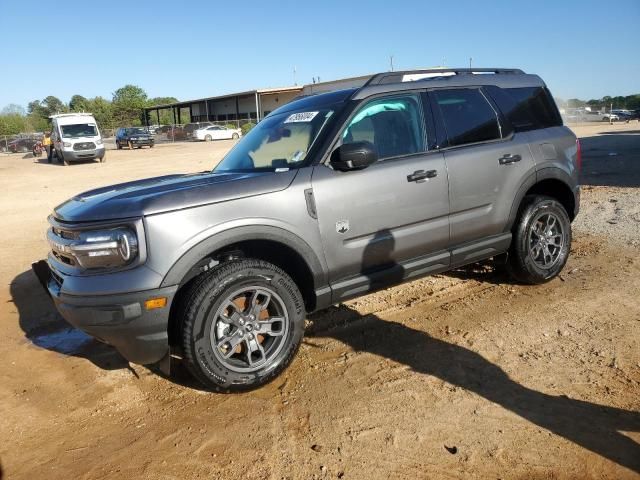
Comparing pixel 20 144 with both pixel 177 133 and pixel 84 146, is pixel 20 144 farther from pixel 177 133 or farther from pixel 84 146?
pixel 84 146

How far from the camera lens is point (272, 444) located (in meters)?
2.81

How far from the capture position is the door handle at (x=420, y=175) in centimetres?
393

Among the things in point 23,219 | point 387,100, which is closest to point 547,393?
point 387,100

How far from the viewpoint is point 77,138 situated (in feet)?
85.1

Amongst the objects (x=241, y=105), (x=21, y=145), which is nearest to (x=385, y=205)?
(x=21, y=145)

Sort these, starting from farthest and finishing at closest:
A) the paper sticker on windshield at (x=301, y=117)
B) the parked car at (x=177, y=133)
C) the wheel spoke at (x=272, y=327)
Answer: the parked car at (x=177, y=133) → the paper sticker on windshield at (x=301, y=117) → the wheel spoke at (x=272, y=327)

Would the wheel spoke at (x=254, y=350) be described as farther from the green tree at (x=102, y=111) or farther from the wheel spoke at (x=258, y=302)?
the green tree at (x=102, y=111)

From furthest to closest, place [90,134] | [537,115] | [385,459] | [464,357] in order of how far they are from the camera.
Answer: [90,134]
[537,115]
[464,357]
[385,459]

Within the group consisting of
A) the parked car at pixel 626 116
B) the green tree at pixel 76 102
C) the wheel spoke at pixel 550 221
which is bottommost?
the wheel spoke at pixel 550 221

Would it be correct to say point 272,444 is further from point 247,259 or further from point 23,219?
point 23,219

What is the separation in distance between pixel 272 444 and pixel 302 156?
198cm

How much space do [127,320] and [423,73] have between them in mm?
3139

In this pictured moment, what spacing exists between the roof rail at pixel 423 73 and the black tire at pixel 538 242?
127cm

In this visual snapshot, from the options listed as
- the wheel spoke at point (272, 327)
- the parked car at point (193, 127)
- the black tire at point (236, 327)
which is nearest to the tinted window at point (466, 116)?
the black tire at point (236, 327)
